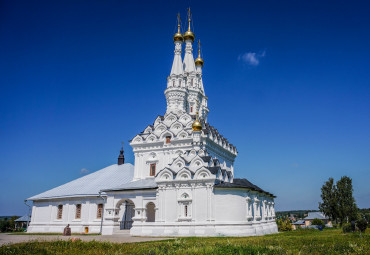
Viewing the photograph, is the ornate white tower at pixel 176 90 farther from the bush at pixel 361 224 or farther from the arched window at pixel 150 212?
the bush at pixel 361 224

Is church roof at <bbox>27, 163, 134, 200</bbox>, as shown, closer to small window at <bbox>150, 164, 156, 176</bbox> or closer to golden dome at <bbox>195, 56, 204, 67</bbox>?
small window at <bbox>150, 164, 156, 176</bbox>

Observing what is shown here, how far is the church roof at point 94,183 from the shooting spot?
99.9 feet

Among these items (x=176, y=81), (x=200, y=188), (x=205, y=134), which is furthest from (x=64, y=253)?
(x=176, y=81)

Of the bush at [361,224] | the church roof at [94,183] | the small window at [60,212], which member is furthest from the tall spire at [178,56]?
the bush at [361,224]

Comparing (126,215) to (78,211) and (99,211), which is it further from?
(78,211)

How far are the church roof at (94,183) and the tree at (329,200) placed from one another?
23.9 metres

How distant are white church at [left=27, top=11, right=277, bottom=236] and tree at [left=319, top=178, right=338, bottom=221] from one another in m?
10.8

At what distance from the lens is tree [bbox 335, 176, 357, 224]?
117ft

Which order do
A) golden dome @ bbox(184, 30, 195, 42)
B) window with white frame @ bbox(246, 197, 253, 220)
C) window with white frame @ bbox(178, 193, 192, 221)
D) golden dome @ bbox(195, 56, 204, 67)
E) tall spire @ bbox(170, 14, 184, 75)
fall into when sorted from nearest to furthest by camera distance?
1. window with white frame @ bbox(246, 197, 253, 220)
2. window with white frame @ bbox(178, 193, 192, 221)
3. tall spire @ bbox(170, 14, 184, 75)
4. golden dome @ bbox(184, 30, 195, 42)
5. golden dome @ bbox(195, 56, 204, 67)

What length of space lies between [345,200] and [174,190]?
24150 millimetres

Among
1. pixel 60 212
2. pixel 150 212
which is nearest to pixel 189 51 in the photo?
pixel 150 212

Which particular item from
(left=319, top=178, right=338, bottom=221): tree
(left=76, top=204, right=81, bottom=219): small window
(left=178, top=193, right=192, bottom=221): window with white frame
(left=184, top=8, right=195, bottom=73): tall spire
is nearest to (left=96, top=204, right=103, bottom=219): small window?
(left=76, top=204, right=81, bottom=219): small window

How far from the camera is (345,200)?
36375mm

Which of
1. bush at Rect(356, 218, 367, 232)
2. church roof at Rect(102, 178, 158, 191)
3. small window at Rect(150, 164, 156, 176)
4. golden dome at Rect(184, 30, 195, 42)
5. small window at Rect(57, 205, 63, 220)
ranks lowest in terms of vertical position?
bush at Rect(356, 218, 367, 232)
